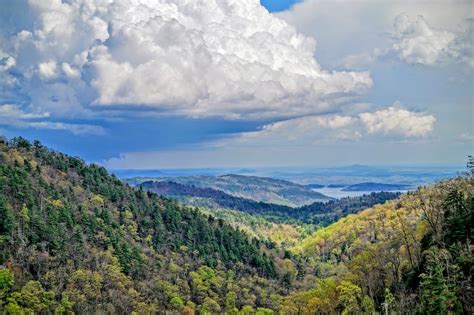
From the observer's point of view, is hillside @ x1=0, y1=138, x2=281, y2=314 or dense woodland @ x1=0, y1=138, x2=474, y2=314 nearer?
dense woodland @ x1=0, y1=138, x2=474, y2=314

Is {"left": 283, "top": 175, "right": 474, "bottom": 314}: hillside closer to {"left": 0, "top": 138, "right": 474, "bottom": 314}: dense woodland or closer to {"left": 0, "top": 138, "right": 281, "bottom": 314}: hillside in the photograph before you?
{"left": 0, "top": 138, "right": 474, "bottom": 314}: dense woodland

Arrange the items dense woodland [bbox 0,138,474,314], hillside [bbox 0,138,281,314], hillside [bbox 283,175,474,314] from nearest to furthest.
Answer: hillside [bbox 283,175,474,314] < dense woodland [bbox 0,138,474,314] < hillside [bbox 0,138,281,314]

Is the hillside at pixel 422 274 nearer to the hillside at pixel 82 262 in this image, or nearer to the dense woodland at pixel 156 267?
the dense woodland at pixel 156 267

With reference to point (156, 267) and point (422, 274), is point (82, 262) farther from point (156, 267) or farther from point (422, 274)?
point (422, 274)

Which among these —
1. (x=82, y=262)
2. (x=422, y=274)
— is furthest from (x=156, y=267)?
(x=422, y=274)

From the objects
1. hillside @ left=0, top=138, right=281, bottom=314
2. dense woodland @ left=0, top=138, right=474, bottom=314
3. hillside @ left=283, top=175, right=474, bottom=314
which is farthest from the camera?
hillside @ left=0, top=138, right=281, bottom=314

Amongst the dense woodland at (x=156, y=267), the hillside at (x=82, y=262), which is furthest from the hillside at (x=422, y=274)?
the hillside at (x=82, y=262)

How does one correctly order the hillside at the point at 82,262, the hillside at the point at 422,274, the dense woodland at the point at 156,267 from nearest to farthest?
the hillside at the point at 422,274
the dense woodland at the point at 156,267
the hillside at the point at 82,262

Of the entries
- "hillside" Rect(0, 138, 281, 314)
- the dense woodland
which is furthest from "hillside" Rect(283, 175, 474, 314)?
"hillside" Rect(0, 138, 281, 314)
